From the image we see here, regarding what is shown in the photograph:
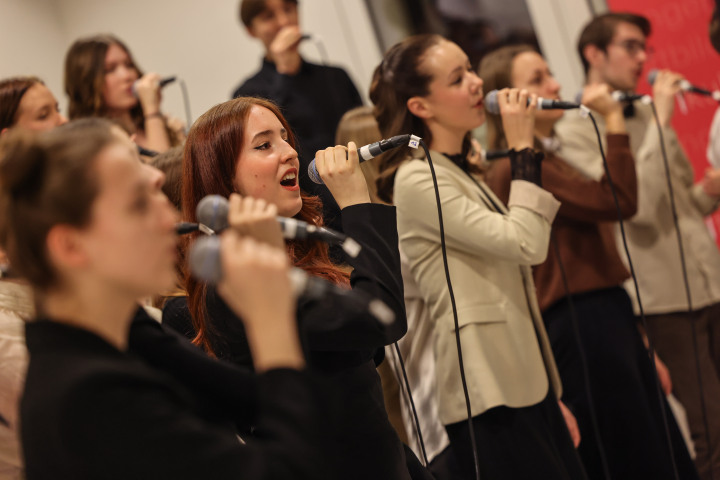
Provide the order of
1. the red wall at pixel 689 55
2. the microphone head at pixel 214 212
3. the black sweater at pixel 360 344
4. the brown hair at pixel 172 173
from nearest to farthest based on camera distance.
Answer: the microphone head at pixel 214 212, the black sweater at pixel 360 344, the brown hair at pixel 172 173, the red wall at pixel 689 55

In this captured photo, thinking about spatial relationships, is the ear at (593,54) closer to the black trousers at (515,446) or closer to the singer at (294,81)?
the singer at (294,81)

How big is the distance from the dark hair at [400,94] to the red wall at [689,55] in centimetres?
174

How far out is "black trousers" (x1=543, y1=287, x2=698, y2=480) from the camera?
7.68 ft

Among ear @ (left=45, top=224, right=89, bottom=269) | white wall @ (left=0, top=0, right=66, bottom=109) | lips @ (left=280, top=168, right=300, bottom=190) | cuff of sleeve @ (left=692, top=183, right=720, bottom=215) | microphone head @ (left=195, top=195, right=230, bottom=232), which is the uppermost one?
white wall @ (left=0, top=0, right=66, bottom=109)

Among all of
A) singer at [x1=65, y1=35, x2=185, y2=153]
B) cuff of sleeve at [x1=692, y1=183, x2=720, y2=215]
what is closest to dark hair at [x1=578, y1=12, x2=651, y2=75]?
cuff of sleeve at [x1=692, y1=183, x2=720, y2=215]

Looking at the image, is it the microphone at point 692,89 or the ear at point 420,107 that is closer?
the ear at point 420,107

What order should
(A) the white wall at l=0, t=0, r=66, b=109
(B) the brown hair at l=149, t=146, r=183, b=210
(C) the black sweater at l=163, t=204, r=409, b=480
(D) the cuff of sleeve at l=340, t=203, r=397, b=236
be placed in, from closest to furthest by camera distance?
(C) the black sweater at l=163, t=204, r=409, b=480 < (D) the cuff of sleeve at l=340, t=203, r=397, b=236 < (B) the brown hair at l=149, t=146, r=183, b=210 < (A) the white wall at l=0, t=0, r=66, b=109

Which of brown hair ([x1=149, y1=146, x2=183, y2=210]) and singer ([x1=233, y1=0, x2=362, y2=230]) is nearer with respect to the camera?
brown hair ([x1=149, y1=146, x2=183, y2=210])

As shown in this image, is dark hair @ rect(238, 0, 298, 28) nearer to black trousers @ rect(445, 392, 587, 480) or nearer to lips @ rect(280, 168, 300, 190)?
lips @ rect(280, 168, 300, 190)

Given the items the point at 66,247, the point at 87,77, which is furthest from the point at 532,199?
the point at 87,77

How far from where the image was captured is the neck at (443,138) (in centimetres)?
215

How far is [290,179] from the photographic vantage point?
5.36 feet

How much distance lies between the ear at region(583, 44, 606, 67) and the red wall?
0.42 metres

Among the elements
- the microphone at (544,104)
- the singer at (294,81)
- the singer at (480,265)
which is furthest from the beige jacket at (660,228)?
the singer at (294,81)
